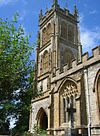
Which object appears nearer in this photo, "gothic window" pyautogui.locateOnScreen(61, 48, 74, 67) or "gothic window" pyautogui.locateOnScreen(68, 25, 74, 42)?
"gothic window" pyautogui.locateOnScreen(61, 48, 74, 67)

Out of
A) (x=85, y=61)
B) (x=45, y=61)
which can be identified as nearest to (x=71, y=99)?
(x=85, y=61)

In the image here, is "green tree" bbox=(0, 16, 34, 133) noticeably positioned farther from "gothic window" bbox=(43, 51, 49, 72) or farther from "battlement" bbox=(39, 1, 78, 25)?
"battlement" bbox=(39, 1, 78, 25)

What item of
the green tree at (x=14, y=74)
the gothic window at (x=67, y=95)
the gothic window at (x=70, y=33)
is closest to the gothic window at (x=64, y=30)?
the gothic window at (x=70, y=33)

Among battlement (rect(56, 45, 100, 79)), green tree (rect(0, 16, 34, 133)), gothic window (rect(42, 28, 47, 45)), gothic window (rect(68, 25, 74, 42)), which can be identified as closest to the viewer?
green tree (rect(0, 16, 34, 133))

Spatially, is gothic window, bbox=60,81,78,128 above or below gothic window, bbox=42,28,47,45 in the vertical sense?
below

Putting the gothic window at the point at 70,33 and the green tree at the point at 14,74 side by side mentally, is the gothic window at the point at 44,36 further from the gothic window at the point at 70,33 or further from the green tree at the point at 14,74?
the green tree at the point at 14,74

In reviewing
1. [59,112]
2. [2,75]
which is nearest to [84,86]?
[59,112]

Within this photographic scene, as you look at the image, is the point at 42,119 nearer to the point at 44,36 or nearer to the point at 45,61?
the point at 45,61

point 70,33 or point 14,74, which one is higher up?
point 70,33

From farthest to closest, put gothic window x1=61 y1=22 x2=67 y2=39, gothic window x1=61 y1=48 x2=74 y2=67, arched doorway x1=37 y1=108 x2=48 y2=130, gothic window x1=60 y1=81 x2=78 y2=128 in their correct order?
gothic window x1=61 y1=22 x2=67 y2=39
gothic window x1=61 y1=48 x2=74 y2=67
arched doorway x1=37 y1=108 x2=48 y2=130
gothic window x1=60 y1=81 x2=78 y2=128

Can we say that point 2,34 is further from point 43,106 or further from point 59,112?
point 43,106

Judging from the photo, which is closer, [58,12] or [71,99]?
[71,99]

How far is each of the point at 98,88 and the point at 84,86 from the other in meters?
1.49

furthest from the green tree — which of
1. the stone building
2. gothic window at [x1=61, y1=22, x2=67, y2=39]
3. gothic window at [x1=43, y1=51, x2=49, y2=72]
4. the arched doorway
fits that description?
gothic window at [x1=61, y1=22, x2=67, y2=39]
